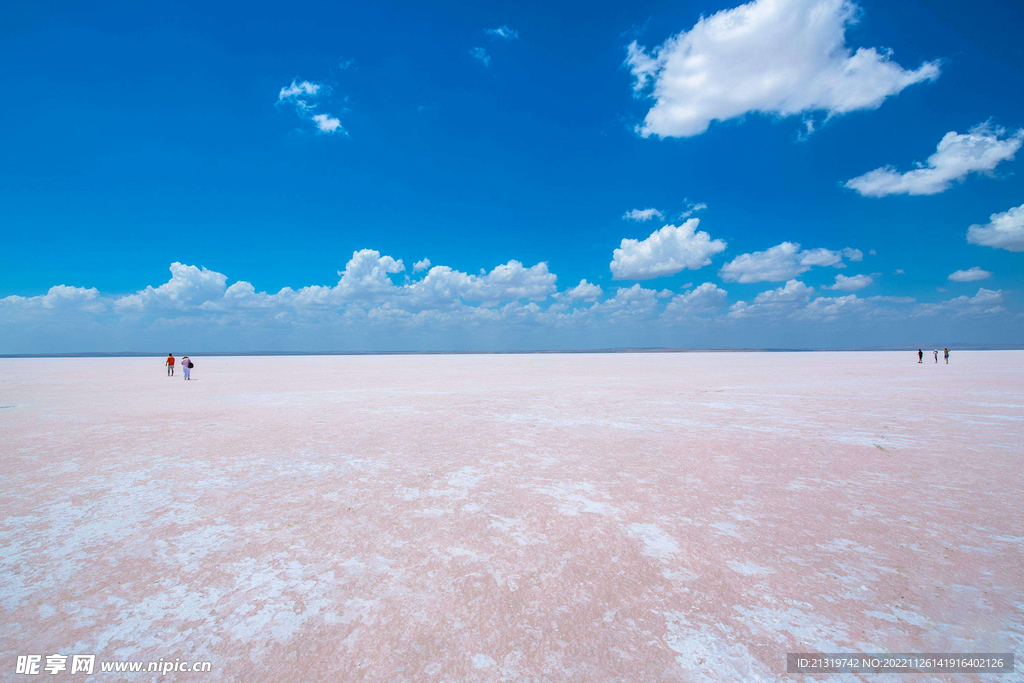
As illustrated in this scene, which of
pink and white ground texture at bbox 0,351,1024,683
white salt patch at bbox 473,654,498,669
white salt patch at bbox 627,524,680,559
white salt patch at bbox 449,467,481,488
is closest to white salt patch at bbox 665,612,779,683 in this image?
pink and white ground texture at bbox 0,351,1024,683

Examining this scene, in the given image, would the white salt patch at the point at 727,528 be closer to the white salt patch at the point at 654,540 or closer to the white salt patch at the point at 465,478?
the white salt patch at the point at 654,540

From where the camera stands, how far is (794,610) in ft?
11.1

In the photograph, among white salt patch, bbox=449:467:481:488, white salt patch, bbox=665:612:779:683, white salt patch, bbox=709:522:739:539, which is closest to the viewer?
white salt patch, bbox=665:612:779:683

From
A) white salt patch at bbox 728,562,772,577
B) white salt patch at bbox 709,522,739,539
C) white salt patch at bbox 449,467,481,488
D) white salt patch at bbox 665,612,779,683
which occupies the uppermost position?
white salt patch at bbox 449,467,481,488

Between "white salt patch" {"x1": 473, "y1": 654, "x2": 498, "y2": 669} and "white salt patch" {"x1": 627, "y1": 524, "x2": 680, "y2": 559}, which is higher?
"white salt patch" {"x1": 627, "y1": 524, "x2": 680, "y2": 559}

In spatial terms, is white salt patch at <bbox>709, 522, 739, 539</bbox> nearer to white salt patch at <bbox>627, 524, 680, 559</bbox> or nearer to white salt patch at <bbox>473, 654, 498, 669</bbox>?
white salt patch at <bbox>627, 524, 680, 559</bbox>

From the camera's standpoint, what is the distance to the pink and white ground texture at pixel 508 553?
304cm

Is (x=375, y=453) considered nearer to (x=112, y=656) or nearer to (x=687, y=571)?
(x=112, y=656)

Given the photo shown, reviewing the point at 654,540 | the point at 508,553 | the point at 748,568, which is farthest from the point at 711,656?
the point at 508,553

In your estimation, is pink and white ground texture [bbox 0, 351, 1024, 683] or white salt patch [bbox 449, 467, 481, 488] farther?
white salt patch [bbox 449, 467, 481, 488]

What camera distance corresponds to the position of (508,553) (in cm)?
432

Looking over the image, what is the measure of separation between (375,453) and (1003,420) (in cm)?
1581

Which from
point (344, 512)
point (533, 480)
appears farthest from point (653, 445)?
point (344, 512)

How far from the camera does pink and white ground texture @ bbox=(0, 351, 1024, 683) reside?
A: 3.04m
